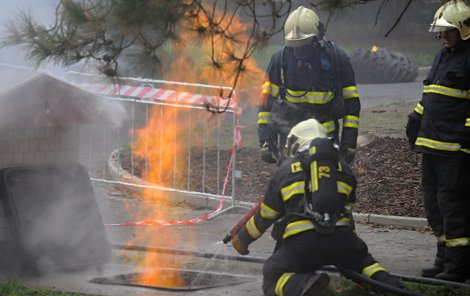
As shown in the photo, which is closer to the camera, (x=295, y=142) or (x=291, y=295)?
(x=291, y=295)

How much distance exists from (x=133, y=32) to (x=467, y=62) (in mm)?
2421

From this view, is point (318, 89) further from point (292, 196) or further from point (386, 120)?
point (386, 120)

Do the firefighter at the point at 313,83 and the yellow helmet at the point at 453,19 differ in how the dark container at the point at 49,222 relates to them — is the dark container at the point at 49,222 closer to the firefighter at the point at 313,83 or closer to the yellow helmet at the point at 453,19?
the firefighter at the point at 313,83

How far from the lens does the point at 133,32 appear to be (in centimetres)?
580

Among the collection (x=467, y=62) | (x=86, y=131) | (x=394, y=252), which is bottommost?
(x=394, y=252)

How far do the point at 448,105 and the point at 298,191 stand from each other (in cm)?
151

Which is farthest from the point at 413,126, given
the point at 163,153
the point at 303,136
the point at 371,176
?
the point at 163,153

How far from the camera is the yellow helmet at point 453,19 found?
6.41 meters

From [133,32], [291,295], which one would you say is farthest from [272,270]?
[133,32]

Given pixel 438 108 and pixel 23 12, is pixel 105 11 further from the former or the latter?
pixel 438 108

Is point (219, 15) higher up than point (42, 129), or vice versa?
point (219, 15)

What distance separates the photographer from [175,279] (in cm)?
682

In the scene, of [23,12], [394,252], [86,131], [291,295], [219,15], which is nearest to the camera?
[291,295]

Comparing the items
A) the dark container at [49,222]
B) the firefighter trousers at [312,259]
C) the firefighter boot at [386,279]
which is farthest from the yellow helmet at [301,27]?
the firefighter boot at [386,279]
